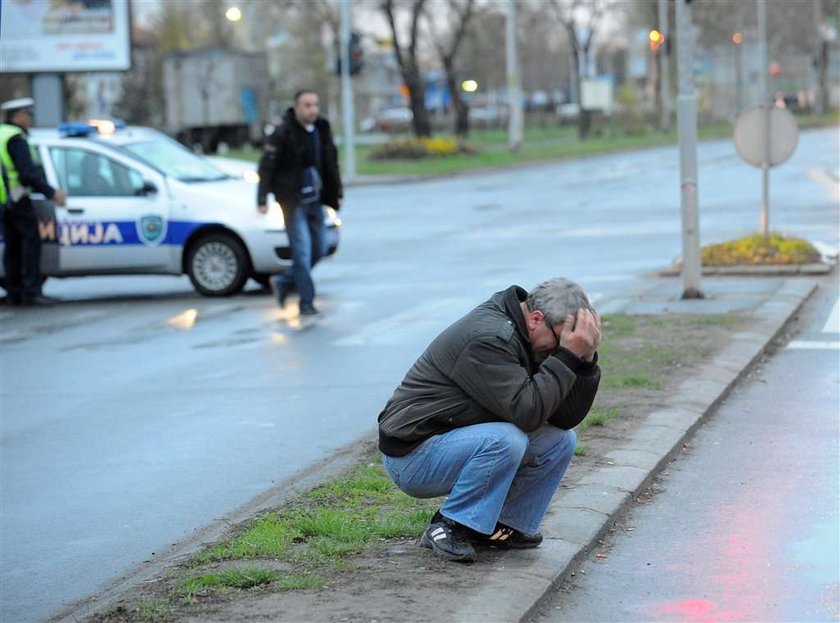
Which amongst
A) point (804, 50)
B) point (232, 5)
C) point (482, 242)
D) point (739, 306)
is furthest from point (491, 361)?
point (804, 50)

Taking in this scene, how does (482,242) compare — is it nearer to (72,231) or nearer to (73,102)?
(72,231)

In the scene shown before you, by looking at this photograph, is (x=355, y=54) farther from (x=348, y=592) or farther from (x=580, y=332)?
(x=348, y=592)

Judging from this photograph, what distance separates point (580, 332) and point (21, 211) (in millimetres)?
11485

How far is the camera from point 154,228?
16.0 metres

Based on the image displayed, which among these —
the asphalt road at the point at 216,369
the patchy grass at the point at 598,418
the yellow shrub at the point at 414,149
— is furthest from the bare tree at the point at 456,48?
the patchy grass at the point at 598,418

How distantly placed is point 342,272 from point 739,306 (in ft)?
20.5

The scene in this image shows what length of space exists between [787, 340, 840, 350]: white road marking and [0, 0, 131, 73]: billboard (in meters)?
22.3

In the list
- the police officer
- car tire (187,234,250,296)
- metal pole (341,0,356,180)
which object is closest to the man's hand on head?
car tire (187,234,250,296)

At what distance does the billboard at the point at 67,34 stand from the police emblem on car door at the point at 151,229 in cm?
1589

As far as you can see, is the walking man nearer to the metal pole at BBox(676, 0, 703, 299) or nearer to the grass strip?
the metal pole at BBox(676, 0, 703, 299)

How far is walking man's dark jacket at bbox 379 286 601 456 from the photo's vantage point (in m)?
5.31

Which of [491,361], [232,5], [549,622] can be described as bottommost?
[549,622]

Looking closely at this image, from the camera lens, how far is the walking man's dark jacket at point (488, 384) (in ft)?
17.4

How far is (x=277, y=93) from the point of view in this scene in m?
81.1
